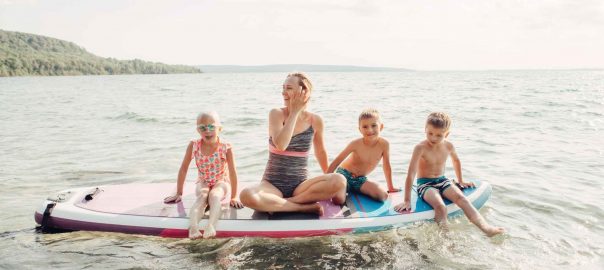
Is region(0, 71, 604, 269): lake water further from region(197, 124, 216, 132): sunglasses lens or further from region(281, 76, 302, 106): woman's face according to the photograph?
region(281, 76, 302, 106): woman's face

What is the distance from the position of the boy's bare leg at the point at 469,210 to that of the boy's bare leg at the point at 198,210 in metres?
2.72

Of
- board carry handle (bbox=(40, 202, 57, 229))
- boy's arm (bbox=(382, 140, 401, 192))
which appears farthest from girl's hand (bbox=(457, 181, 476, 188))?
board carry handle (bbox=(40, 202, 57, 229))

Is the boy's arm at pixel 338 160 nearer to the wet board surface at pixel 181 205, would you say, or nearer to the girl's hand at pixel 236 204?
the wet board surface at pixel 181 205

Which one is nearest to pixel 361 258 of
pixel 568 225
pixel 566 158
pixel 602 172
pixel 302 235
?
pixel 302 235

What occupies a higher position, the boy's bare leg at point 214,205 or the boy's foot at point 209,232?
the boy's bare leg at point 214,205

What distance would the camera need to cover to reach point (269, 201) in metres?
4.68

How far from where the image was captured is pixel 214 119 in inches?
198

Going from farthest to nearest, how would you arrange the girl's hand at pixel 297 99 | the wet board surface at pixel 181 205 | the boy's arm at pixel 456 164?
the boy's arm at pixel 456 164 < the wet board surface at pixel 181 205 < the girl's hand at pixel 297 99

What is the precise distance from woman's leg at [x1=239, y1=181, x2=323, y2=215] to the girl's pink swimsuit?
602 mm

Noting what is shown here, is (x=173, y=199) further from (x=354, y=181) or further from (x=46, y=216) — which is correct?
(x=354, y=181)

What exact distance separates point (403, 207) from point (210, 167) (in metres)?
2.16

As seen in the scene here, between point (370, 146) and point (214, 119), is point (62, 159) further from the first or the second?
point (370, 146)

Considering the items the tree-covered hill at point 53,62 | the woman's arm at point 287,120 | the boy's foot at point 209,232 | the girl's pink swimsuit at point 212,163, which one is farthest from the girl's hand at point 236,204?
the tree-covered hill at point 53,62

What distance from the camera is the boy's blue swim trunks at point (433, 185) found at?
543 cm
